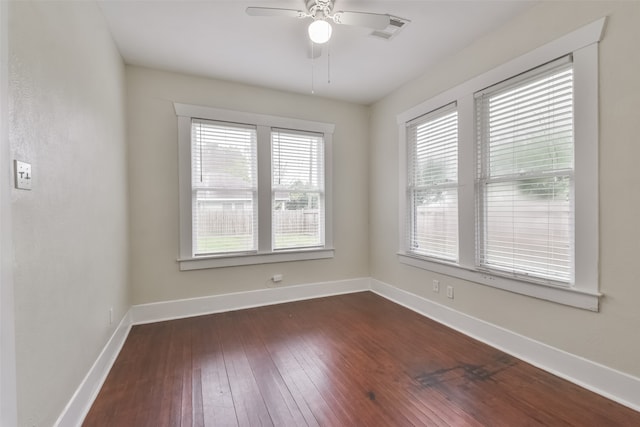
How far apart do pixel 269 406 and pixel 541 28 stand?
10.9 ft

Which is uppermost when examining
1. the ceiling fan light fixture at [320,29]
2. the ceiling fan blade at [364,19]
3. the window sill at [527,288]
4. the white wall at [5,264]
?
the ceiling fan blade at [364,19]

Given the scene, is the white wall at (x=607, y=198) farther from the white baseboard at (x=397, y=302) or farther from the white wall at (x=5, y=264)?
the white wall at (x=5, y=264)

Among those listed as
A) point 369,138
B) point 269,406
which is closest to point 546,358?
point 269,406

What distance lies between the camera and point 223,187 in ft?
11.1

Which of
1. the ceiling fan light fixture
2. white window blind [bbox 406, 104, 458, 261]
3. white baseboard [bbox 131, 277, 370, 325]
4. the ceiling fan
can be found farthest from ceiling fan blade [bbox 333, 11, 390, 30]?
white baseboard [bbox 131, 277, 370, 325]

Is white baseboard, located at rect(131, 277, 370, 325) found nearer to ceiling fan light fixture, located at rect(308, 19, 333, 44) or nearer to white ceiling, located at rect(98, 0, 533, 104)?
white ceiling, located at rect(98, 0, 533, 104)

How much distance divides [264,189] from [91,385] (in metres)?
2.37

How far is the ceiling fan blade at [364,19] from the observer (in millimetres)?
1935

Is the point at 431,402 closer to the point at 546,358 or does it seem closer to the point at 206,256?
the point at 546,358

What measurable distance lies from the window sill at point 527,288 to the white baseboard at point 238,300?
127 cm

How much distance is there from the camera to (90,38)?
1965 mm

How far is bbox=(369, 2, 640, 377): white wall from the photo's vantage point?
1.73 meters

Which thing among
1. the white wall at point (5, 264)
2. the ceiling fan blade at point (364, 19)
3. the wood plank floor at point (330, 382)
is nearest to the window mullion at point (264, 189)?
the wood plank floor at point (330, 382)

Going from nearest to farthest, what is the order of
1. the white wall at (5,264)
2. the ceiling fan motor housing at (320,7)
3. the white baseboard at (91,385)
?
the white wall at (5,264) → the white baseboard at (91,385) → the ceiling fan motor housing at (320,7)
